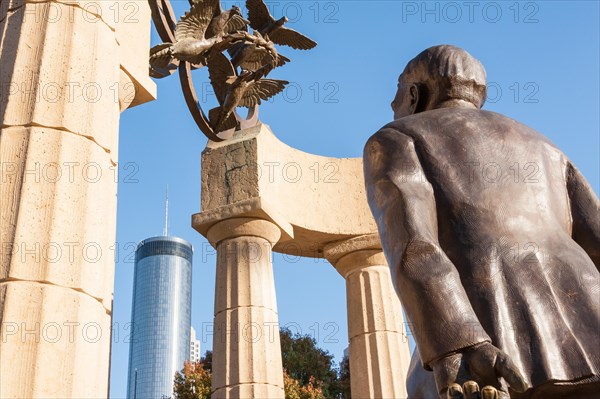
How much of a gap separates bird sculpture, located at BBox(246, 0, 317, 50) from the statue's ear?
45.9ft

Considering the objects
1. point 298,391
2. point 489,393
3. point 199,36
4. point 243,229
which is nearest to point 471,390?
point 489,393

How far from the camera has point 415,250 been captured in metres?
4.30

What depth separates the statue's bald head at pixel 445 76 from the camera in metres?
5.45

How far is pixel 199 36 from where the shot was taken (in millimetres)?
17891

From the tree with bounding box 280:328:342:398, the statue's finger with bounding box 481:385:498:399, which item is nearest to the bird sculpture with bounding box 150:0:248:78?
the statue's finger with bounding box 481:385:498:399

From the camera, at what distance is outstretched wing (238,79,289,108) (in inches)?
765

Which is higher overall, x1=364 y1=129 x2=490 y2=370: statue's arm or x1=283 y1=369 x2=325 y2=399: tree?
x1=283 y1=369 x2=325 y2=399: tree

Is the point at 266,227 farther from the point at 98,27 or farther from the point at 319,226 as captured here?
the point at 98,27

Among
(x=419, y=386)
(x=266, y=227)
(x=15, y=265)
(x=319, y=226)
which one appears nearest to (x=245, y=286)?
(x=266, y=227)

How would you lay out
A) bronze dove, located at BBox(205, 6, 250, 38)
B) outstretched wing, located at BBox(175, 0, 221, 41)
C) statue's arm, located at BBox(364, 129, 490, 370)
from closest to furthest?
statue's arm, located at BBox(364, 129, 490, 370)
outstretched wing, located at BBox(175, 0, 221, 41)
bronze dove, located at BBox(205, 6, 250, 38)

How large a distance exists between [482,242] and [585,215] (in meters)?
1.07

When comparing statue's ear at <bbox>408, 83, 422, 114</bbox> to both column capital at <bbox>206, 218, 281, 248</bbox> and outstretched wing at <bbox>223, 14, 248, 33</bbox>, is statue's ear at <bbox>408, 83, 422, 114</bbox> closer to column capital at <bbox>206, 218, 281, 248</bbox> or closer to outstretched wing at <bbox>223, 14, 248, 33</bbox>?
column capital at <bbox>206, 218, 281, 248</bbox>

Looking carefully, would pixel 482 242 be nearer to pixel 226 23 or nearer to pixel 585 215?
pixel 585 215

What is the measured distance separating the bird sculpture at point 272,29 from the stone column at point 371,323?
5327 mm
